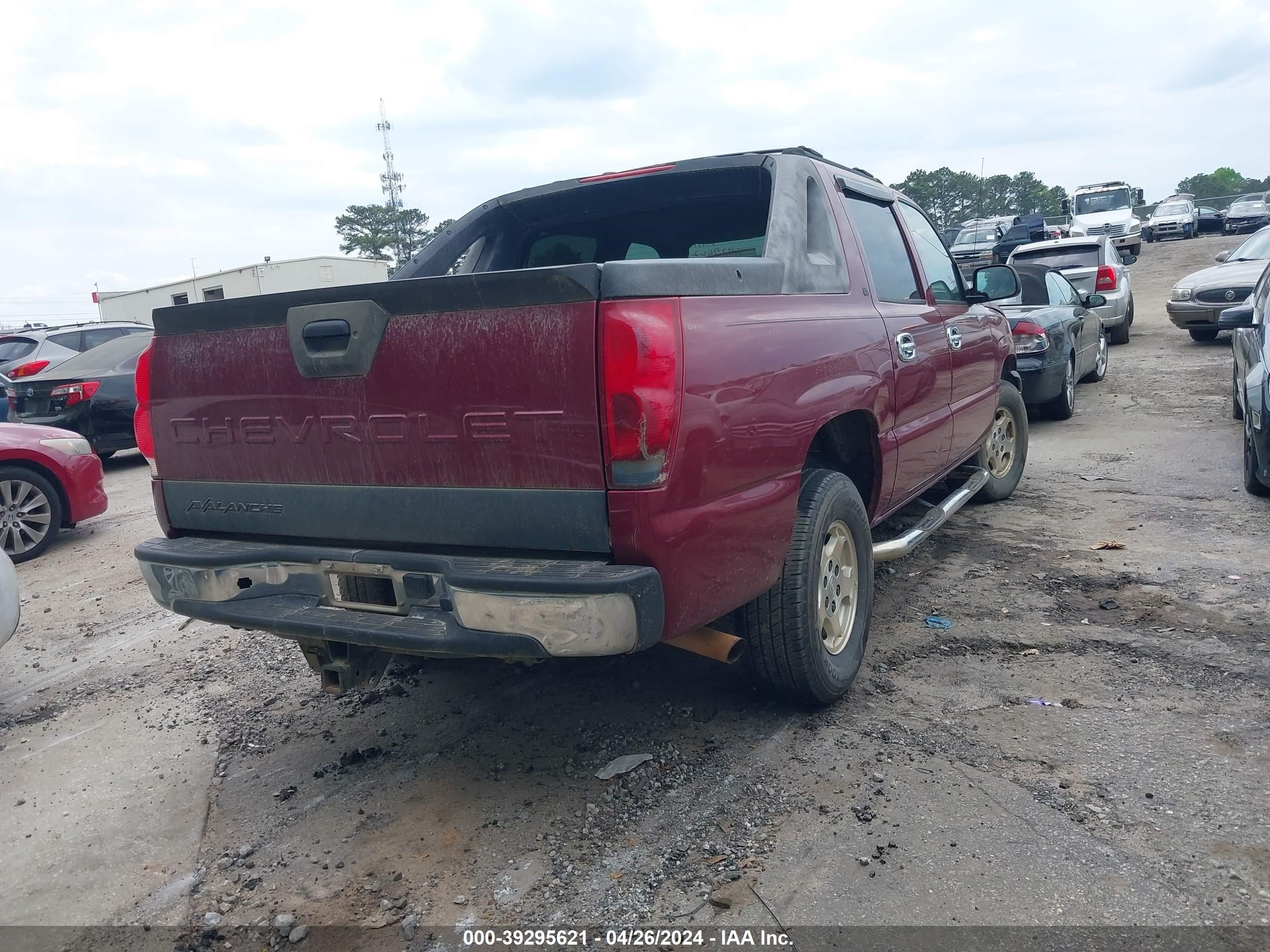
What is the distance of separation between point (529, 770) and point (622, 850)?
1.95 ft

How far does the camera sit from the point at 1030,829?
2629mm

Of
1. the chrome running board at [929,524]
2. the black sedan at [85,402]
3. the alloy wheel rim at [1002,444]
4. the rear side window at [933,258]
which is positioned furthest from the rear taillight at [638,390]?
the black sedan at [85,402]

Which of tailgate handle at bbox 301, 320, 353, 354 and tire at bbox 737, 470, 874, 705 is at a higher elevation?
tailgate handle at bbox 301, 320, 353, 354

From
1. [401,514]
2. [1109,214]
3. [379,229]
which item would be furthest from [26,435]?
[379,229]

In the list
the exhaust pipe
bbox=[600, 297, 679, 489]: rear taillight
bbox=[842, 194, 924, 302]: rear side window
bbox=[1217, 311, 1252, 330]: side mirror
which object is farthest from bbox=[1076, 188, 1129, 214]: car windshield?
bbox=[600, 297, 679, 489]: rear taillight

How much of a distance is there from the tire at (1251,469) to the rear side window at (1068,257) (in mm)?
7211

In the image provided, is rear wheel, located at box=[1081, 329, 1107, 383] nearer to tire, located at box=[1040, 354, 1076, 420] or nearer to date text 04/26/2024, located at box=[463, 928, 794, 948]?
tire, located at box=[1040, 354, 1076, 420]

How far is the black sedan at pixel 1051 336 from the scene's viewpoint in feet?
28.9

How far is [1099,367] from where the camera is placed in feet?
Answer: 37.8

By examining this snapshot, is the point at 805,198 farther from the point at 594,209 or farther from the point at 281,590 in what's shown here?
the point at 281,590

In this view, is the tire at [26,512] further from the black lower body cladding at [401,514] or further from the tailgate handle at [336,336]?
the tailgate handle at [336,336]

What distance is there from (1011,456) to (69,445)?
6971mm

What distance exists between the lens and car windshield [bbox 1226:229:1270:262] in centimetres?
1258

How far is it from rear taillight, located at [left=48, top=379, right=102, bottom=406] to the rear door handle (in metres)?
9.63
